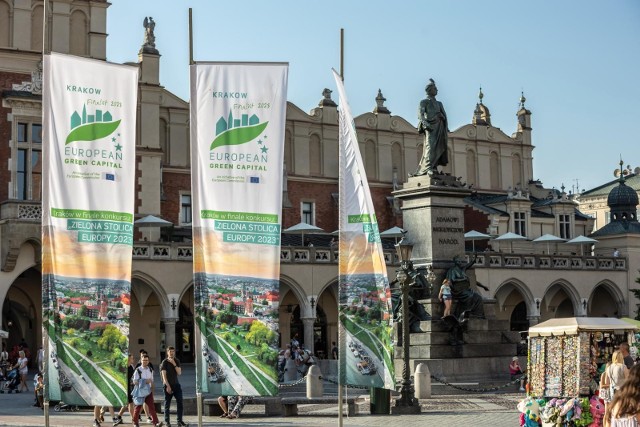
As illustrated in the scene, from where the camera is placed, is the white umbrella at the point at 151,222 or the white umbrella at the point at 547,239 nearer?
the white umbrella at the point at 151,222

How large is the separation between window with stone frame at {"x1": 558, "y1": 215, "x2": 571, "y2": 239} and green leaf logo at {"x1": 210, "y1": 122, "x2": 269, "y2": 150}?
188 feet


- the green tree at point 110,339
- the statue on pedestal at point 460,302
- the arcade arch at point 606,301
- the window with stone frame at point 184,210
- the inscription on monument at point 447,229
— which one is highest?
the window with stone frame at point 184,210

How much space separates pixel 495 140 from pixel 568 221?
6.73 meters

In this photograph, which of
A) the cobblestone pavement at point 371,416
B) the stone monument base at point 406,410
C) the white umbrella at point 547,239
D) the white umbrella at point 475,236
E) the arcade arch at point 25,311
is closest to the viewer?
the cobblestone pavement at point 371,416

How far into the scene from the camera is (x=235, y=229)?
1809 centimetres

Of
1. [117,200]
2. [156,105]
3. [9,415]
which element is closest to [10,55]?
[156,105]

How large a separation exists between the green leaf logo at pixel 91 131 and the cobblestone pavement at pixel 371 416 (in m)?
7.35

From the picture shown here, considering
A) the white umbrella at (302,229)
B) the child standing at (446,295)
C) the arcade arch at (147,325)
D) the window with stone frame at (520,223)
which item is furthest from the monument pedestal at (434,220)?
the window with stone frame at (520,223)

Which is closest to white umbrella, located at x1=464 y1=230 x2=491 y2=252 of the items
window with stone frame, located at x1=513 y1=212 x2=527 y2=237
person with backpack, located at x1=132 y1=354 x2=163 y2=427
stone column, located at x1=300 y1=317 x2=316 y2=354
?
window with stone frame, located at x1=513 y1=212 x2=527 y2=237

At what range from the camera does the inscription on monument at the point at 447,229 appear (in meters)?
31.2

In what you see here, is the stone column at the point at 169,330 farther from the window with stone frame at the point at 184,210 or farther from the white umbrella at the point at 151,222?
→ the window with stone frame at the point at 184,210

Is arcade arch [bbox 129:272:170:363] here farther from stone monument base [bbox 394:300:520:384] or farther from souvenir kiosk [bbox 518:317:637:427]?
souvenir kiosk [bbox 518:317:637:427]

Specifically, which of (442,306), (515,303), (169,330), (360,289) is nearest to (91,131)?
(360,289)

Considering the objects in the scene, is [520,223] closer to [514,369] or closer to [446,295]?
[514,369]
